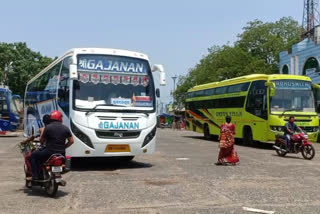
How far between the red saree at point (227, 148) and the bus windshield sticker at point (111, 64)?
10.1ft

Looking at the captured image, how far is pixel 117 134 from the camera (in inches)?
434

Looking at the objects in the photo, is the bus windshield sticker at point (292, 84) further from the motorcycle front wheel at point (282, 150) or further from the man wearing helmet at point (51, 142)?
the man wearing helmet at point (51, 142)

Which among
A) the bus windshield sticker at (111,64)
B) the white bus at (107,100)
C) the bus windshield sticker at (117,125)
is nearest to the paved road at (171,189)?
the white bus at (107,100)

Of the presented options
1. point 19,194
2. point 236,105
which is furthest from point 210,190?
point 236,105

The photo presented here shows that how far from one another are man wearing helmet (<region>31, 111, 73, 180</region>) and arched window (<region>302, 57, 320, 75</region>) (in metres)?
27.9

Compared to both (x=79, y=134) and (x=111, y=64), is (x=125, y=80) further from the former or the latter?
(x=79, y=134)

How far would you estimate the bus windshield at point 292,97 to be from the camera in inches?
699

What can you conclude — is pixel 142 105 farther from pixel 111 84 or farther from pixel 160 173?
pixel 160 173

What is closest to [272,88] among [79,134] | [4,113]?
[79,134]

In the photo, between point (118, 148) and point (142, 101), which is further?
point (142, 101)

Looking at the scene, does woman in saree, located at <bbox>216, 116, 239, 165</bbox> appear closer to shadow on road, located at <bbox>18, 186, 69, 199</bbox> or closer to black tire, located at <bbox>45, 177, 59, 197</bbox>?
shadow on road, located at <bbox>18, 186, 69, 199</bbox>

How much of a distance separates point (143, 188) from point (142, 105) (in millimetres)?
3579

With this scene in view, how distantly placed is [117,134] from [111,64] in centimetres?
194

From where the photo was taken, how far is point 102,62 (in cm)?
1142
